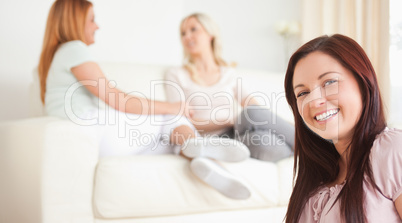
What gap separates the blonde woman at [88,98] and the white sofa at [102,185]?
15 cm

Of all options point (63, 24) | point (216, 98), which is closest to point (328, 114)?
point (63, 24)

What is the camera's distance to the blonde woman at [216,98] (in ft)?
5.61

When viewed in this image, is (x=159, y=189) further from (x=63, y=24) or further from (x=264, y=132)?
(x=63, y=24)

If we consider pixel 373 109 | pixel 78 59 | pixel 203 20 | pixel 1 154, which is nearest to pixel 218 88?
pixel 203 20

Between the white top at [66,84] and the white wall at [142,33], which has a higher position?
the white wall at [142,33]

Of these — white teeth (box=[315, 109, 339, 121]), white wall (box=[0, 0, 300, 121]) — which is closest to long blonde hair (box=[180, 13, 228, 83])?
white wall (box=[0, 0, 300, 121])

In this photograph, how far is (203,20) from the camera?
2418 millimetres

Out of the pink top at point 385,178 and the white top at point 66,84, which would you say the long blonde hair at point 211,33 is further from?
the pink top at point 385,178

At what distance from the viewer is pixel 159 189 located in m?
1.50

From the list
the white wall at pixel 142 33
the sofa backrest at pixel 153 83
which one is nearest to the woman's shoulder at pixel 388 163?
the sofa backrest at pixel 153 83

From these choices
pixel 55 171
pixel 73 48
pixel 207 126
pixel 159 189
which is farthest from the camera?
pixel 207 126

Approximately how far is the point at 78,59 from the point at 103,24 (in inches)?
47.8

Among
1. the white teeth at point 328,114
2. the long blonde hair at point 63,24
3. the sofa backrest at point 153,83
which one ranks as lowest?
the white teeth at point 328,114

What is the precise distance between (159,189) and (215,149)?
25 cm
